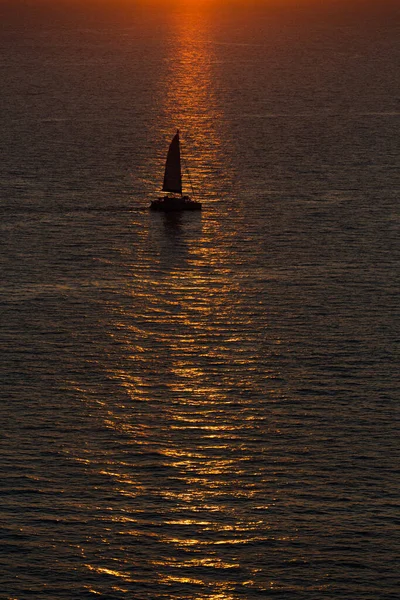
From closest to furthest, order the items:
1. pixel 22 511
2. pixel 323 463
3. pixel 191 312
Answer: pixel 22 511
pixel 323 463
pixel 191 312

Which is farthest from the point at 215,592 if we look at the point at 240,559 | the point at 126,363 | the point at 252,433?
the point at 126,363

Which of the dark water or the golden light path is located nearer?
the dark water

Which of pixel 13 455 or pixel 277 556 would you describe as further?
pixel 13 455

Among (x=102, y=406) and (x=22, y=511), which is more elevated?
(x=102, y=406)

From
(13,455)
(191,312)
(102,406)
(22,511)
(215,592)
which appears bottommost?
(215,592)

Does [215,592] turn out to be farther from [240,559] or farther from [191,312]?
[191,312]

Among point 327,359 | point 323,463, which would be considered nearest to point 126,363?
point 327,359

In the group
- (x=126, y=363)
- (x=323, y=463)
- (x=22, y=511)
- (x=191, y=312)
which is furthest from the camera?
(x=191, y=312)

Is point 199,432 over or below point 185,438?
over

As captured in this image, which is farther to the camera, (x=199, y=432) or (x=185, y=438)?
(x=199, y=432)

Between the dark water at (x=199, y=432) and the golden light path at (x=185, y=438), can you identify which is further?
the golden light path at (x=185, y=438)
